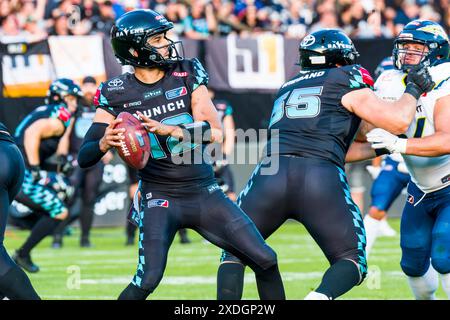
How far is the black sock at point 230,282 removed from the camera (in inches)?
211

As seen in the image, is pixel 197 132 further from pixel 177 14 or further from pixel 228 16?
pixel 228 16

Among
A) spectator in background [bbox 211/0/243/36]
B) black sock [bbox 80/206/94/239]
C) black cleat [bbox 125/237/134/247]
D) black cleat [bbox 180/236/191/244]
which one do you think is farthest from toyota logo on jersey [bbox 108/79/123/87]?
spectator in background [bbox 211/0/243/36]

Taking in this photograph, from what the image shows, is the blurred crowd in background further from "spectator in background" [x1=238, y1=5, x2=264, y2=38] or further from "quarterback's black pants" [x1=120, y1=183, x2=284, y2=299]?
"quarterback's black pants" [x1=120, y1=183, x2=284, y2=299]

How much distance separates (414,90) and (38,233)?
189 inches

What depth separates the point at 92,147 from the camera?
17.5 ft

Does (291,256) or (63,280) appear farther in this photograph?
(291,256)

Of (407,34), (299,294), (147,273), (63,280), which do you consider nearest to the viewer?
(147,273)

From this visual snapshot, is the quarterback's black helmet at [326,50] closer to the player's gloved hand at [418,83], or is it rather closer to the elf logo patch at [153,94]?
the player's gloved hand at [418,83]

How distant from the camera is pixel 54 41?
39.8ft

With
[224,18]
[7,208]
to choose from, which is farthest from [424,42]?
[224,18]

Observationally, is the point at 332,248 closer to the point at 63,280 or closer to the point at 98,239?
the point at 63,280

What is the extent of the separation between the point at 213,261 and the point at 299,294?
224cm

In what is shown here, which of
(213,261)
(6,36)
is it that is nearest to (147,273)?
(213,261)

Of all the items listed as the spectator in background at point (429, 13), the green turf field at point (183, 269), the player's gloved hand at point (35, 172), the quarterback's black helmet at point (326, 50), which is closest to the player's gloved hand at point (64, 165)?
the player's gloved hand at point (35, 172)
